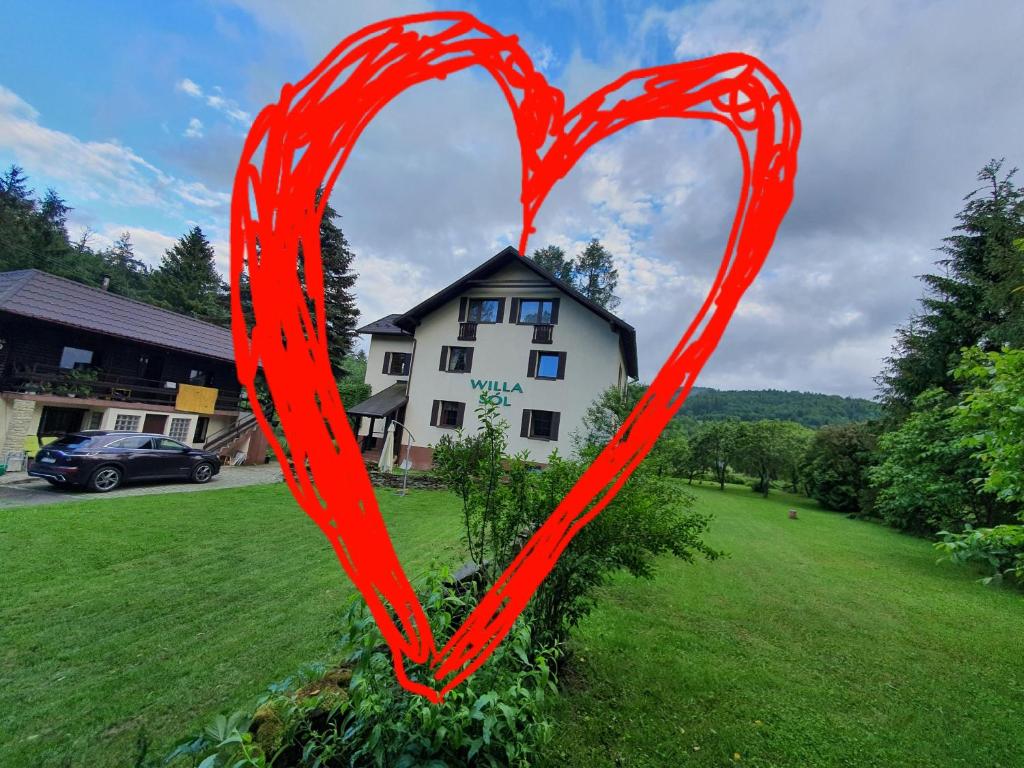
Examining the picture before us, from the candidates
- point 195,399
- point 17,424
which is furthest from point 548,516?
point 195,399

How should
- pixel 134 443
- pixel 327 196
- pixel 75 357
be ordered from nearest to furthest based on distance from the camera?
1. pixel 327 196
2. pixel 134 443
3. pixel 75 357

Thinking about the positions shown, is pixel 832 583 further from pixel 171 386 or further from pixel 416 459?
pixel 171 386

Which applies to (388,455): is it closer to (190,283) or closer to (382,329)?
(382,329)

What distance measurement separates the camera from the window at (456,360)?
16.0 metres

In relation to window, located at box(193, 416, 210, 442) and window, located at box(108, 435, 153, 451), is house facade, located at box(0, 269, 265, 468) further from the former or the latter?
window, located at box(108, 435, 153, 451)

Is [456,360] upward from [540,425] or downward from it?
upward

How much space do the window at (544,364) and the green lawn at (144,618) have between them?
842 cm

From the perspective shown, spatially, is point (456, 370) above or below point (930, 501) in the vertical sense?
above

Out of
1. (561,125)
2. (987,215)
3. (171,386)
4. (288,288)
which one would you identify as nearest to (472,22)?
(561,125)

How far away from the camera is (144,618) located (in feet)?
13.3

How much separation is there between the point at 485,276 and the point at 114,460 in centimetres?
1114

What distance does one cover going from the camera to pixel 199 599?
179 inches

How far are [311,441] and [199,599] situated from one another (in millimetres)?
5063

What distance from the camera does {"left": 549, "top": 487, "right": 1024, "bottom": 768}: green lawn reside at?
10.1 ft
